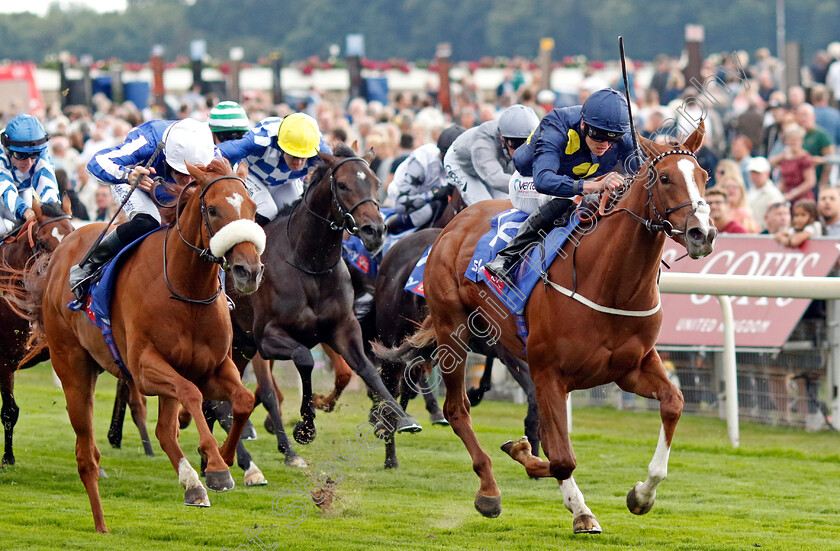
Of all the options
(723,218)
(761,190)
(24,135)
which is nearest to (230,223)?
(24,135)

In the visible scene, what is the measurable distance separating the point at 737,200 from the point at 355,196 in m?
4.67

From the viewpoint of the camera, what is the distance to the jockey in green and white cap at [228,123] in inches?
312

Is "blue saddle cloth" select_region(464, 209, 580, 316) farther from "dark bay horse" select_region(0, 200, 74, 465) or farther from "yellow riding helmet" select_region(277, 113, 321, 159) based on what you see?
"dark bay horse" select_region(0, 200, 74, 465)

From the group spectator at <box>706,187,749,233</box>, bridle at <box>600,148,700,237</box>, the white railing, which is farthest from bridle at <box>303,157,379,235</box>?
spectator at <box>706,187,749,233</box>

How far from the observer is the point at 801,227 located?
9469 mm

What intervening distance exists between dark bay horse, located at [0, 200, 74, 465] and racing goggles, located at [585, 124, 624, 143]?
3524mm

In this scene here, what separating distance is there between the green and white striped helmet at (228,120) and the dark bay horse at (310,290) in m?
0.69

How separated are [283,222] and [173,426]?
2.20m

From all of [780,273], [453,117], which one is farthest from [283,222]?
[453,117]

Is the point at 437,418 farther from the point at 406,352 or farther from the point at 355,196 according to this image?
the point at 355,196

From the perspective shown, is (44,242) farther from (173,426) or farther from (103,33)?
(103,33)

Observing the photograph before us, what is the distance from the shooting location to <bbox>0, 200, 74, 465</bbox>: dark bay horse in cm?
775

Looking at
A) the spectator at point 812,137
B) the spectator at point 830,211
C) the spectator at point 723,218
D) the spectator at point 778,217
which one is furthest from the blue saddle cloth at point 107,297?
the spectator at point 812,137

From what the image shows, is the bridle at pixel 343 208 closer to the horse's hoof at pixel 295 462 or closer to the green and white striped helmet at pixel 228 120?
the green and white striped helmet at pixel 228 120
